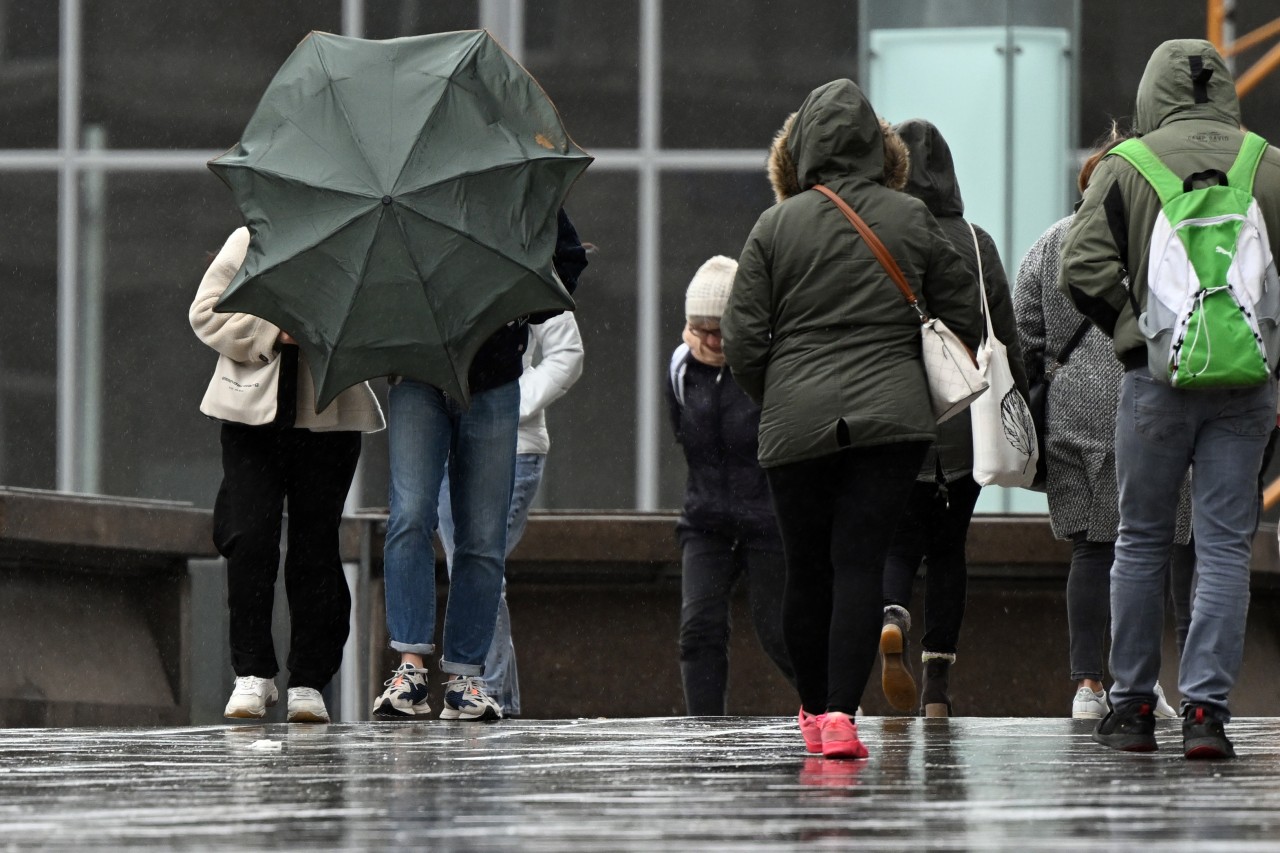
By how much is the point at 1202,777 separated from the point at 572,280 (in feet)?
10.2

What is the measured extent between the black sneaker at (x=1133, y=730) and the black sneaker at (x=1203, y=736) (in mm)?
239

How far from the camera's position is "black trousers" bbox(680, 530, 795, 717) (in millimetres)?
9469

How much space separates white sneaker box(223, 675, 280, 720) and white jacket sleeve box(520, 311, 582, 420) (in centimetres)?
211

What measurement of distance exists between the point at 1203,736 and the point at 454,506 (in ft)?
9.07

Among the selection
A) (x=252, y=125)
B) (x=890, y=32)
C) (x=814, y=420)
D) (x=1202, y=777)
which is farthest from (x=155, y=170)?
(x=1202, y=777)

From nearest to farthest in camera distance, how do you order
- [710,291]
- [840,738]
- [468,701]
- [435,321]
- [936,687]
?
[840,738]
[435,321]
[468,701]
[936,687]
[710,291]

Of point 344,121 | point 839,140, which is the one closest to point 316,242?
point 344,121

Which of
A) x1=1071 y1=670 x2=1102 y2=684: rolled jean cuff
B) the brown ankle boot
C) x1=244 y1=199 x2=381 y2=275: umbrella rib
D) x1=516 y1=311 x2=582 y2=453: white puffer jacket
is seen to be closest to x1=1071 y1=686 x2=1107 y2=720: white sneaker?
x1=1071 y1=670 x2=1102 y2=684: rolled jean cuff

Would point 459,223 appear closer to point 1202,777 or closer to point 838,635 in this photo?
point 838,635

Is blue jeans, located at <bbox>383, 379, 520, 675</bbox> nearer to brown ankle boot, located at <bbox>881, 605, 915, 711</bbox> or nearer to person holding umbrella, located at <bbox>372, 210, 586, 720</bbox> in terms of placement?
person holding umbrella, located at <bbox>372, 210, 586, 720</bbox>

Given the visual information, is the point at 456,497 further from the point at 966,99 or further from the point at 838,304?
the point at 966,99

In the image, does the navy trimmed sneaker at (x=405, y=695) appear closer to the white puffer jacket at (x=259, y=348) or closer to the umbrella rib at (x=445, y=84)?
the white puffer jacket at (x=259, y=348)

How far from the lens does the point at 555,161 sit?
8070mm

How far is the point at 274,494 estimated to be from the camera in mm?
8383
